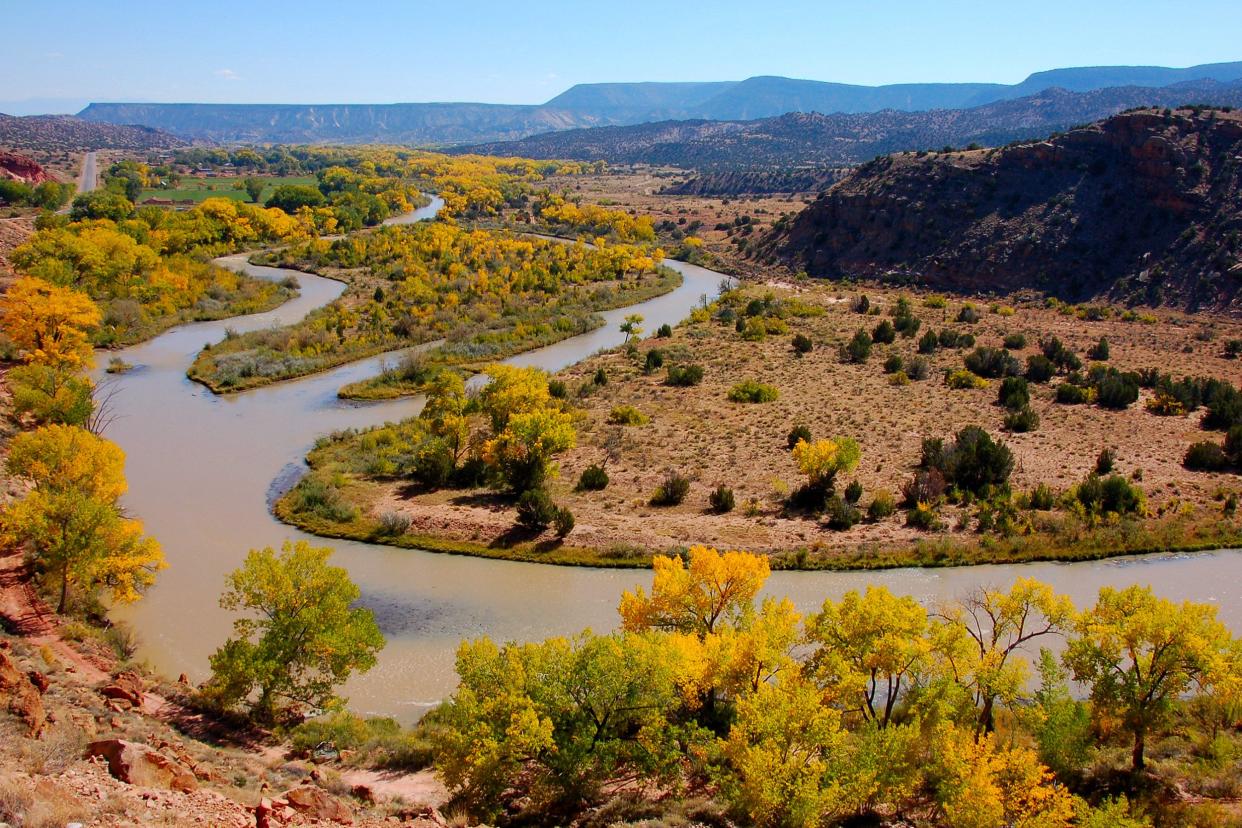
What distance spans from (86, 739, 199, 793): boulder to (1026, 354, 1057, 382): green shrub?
3996 centimetres

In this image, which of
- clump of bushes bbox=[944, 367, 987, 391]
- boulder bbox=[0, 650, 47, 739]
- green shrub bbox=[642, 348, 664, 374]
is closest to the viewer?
boulder bbox=[0, 650, 47, 739]

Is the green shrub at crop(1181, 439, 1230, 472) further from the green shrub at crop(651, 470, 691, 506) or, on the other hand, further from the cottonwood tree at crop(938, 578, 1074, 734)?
the green shrub at crop(651, 470, 691, 506)

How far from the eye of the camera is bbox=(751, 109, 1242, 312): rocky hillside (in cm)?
5759

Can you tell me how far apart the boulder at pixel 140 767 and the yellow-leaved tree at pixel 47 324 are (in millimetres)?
31593

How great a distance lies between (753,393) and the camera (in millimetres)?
38281

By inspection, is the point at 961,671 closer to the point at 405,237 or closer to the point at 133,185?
the point at 405,237

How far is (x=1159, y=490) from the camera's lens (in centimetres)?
2767

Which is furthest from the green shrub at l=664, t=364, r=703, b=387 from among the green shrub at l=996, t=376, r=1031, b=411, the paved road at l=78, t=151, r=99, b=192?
the paved road at l=78, t=151, r=99, b=192

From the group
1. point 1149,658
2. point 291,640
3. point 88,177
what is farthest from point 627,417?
point 88,177

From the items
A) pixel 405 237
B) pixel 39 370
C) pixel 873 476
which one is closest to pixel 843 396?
pixel 873 476

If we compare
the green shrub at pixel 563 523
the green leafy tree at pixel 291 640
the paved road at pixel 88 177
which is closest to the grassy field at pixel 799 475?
the green shrub at pixel 563 523

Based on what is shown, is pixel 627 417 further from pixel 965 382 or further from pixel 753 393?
pixel 965 382

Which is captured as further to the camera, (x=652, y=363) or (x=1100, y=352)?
(x=1100, y=352)

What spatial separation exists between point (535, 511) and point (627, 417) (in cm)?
1033
